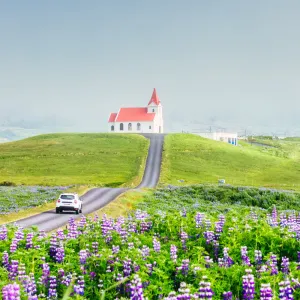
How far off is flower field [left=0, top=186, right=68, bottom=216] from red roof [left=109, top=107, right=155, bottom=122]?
4132 inches

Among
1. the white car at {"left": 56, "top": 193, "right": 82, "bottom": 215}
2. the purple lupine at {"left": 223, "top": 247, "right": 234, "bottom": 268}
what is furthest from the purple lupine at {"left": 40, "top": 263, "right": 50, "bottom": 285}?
the white car at {"left": 56, "top": 193, "right": 82, "bottom": 215}

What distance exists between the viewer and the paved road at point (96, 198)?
39.4m

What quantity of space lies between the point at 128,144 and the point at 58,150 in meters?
18.1

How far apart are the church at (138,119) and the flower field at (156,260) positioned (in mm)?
149264

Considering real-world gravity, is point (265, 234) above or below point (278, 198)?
above

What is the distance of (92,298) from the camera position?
44.5ft

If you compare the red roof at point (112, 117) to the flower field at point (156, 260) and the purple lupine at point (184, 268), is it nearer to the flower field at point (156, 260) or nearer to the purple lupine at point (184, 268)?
the flower field at point (156, 260)

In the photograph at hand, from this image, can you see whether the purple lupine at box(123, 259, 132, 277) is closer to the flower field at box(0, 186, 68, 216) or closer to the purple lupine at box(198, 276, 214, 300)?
the purple lupine at box(198, 276, 214, 300)

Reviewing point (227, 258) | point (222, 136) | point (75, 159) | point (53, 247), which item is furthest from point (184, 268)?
point (222, 136)

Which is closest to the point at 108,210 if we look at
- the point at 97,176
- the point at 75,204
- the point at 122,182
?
the point at 75,204

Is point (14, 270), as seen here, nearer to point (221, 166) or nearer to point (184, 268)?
point (184, 268)

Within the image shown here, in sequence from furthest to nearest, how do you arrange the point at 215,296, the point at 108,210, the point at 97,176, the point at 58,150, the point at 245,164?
the point at 58,150 → the point at 245,164 → the point at 97,176 → the point at 108,210 → the point at 215,296

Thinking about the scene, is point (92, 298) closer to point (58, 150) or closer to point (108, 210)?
point (108, 210)

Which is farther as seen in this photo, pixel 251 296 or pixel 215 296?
pixel 215 296
